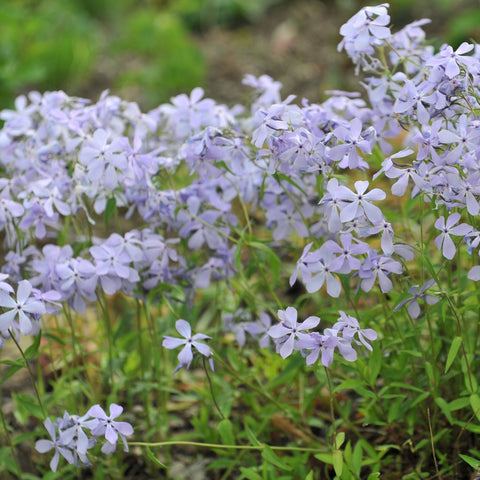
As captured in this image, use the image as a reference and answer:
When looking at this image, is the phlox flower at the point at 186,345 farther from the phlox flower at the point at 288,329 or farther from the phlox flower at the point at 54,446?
the phlox flower at the point at 54,446

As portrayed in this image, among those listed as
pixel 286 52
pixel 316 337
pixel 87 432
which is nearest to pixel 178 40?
pixel 286 52

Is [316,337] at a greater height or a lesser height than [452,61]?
lesser

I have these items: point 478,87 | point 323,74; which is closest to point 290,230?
point 478,87

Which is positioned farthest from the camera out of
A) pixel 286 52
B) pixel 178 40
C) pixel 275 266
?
pixel 286 52

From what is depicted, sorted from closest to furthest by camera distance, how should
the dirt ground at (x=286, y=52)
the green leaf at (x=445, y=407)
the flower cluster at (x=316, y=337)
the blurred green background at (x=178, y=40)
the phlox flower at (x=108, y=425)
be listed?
the flower cluster at (x=316, y=337), the phlox flower at (x=108, y=425), the green leaf at (x=445, y=407), the blurred green background at (x=178, y=40), the dirt ground at (x=286, y=52)

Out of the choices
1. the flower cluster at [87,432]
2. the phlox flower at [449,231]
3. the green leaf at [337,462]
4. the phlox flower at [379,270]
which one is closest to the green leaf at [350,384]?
the green leaf at [337,462]

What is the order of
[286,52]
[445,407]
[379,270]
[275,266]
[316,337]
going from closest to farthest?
[316,337], [379,270], [445,407], [275,266], [286,52]

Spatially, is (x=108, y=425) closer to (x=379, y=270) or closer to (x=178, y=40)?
(x=379, y=270)

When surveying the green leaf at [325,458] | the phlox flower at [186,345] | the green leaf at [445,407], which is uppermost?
the phlox flower at [186,345]
